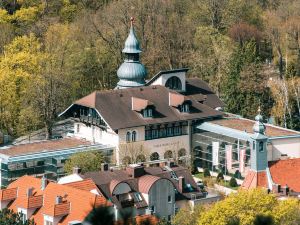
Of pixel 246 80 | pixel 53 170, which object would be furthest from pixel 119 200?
pixel 246 80

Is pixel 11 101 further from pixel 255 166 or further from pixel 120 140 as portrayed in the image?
pixel 255 166

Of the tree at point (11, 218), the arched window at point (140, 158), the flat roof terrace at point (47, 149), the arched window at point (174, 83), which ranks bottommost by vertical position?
the arched window at point (140, 158)

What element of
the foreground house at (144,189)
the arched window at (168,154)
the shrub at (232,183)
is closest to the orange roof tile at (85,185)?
the foreground house at (144,189)

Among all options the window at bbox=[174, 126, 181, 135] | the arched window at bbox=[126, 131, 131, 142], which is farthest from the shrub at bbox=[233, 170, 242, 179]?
the arched window at bbox=[126, 131, 131, 142]

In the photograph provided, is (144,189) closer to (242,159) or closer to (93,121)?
(242,159)

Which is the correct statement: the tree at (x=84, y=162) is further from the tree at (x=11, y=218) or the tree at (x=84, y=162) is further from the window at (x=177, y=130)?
the tree at (x=11, y=218)
